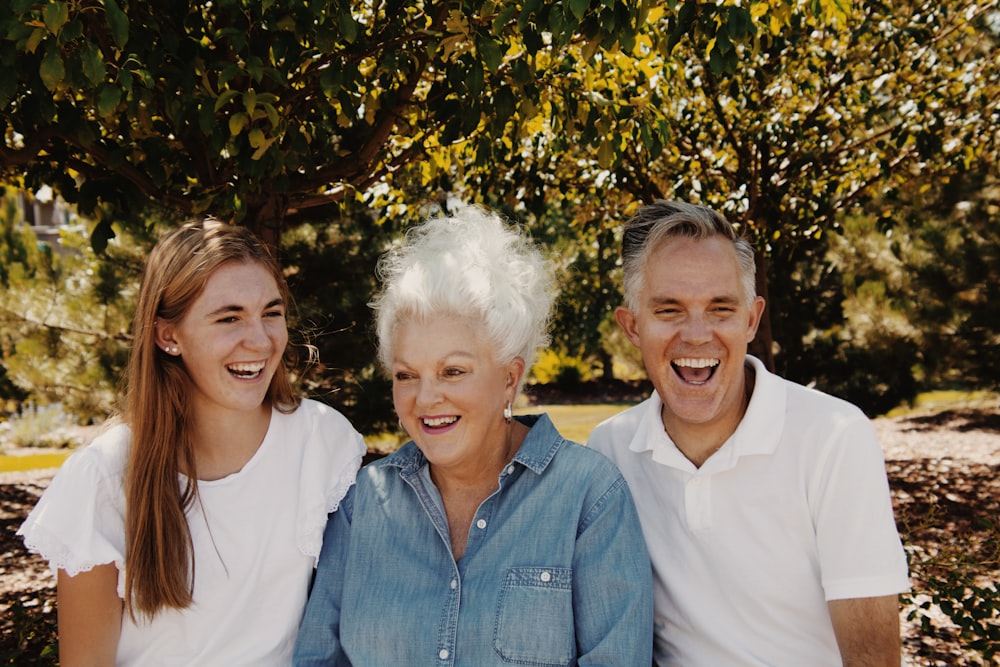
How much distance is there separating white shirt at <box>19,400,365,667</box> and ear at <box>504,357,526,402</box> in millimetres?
523

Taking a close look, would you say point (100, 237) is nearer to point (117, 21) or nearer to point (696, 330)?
point (117, 21)

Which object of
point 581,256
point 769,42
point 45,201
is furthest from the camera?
point 581,256

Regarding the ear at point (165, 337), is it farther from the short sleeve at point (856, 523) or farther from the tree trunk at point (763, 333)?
the tree trunk at point (763, 333)

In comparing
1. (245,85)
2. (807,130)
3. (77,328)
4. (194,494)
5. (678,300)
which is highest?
(807,130)

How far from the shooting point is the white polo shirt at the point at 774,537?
6.52ft

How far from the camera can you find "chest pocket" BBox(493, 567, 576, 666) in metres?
1.98

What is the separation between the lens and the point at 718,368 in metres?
2.22

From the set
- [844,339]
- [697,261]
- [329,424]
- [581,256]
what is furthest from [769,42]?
[581,256]

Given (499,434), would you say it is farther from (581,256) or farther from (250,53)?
(581,256)

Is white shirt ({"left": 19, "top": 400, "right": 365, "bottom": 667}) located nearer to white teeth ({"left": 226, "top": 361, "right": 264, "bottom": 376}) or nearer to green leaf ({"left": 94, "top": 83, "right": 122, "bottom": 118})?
white teeth ({"left": 226, "top": 361, "right": 264, "bottom": 376})

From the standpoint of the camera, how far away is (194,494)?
2.23m

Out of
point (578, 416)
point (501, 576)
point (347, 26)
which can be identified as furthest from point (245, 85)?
point (578, 416)

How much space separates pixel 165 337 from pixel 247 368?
24cm

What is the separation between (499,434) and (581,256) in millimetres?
16817
